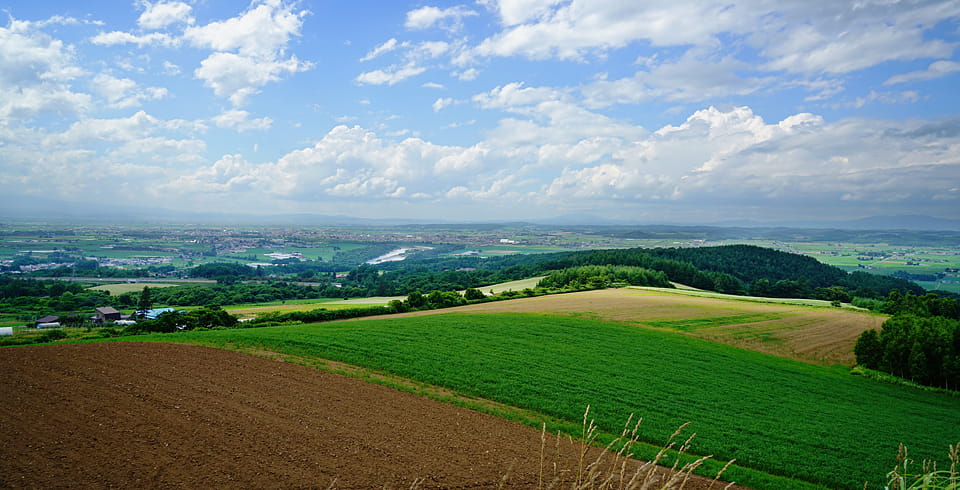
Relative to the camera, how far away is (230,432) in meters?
13.8

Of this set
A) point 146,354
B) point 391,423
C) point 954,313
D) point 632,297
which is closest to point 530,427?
point 391,423

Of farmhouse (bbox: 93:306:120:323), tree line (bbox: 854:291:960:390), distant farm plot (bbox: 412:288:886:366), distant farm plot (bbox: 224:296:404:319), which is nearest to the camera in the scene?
tree line (bbox: 854:291:960:390)

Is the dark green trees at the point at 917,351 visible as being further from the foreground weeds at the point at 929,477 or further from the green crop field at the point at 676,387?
the foreground weeds at the point at 929,477

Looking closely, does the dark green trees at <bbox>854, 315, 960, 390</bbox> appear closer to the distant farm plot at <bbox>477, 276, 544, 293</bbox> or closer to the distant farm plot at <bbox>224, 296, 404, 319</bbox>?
the distant farm plot at <bbox>224, 296, 404, 319</bbox>

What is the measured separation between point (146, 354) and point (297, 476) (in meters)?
14.2

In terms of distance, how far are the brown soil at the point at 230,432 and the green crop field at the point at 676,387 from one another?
330cm

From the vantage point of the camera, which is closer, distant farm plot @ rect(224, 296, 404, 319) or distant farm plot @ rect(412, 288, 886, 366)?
distant farm plot @ rect(412, 288, 886, 366)

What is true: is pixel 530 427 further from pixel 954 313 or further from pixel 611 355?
pixel 954 313

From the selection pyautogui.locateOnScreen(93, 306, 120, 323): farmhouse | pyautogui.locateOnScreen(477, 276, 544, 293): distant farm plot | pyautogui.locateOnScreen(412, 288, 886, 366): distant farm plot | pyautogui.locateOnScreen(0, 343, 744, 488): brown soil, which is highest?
pyautogui.locateOnScreen(0, 343, 744, 488): brown soil

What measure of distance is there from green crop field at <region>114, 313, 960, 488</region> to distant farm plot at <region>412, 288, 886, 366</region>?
4.06 meters

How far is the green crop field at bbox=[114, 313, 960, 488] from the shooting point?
662 inches

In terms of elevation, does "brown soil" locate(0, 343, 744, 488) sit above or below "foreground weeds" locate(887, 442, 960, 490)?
below

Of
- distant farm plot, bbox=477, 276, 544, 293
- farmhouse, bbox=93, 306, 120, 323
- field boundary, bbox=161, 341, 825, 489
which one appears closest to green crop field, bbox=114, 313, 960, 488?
field boundary, bbox=161, 341, 825, 489

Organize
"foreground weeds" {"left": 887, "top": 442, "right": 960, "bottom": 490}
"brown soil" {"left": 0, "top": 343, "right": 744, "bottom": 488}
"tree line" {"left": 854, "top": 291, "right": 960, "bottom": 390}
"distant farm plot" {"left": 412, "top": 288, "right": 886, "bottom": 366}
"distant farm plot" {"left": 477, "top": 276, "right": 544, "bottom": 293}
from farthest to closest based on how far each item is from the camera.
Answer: "distant farm plot" {"left": 477, "top": 276, "right": 544, "bottom": 293} < "distant farm plot" {"left": 412, "top": 288, "right": 886, "bottom": 366} < "tree line" {"left": 854, "top": 291, "right": 960, "bottom": 390} < "brown soil" {"left": 0, "top": 343, "right": 744, "bottom": 488} < "foreground weeds" {"left": 887, "top": 442, "right": 960, "bottom": 490}
